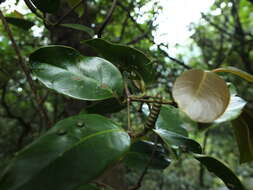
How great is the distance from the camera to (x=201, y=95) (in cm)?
32

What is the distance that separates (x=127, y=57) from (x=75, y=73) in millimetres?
94

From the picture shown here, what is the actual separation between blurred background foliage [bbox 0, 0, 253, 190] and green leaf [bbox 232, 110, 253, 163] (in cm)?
30

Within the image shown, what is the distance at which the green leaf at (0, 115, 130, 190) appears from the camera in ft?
0.89

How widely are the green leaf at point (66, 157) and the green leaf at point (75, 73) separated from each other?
6 centimetres

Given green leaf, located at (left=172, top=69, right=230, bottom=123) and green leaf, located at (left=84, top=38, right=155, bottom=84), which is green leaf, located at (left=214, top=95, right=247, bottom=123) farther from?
green leaf, located at (left=84, top=38, right=155, bottom=84)

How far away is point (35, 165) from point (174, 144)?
9.3 inches

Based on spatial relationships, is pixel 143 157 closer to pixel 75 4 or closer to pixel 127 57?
pixel 127 57

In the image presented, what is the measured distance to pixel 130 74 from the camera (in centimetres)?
48

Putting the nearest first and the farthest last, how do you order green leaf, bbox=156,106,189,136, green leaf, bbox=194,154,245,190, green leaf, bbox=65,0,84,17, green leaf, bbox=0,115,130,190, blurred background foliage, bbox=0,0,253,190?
1. green leaf, bbox=0,115,130,190
2. green leaf, bbox=194,154,245,190
3. green leaf, bbox=156,106,189,136
4. green leaf, bbox=65,0,84,17
5. blurred background foliage, bbox=0,0,253,190

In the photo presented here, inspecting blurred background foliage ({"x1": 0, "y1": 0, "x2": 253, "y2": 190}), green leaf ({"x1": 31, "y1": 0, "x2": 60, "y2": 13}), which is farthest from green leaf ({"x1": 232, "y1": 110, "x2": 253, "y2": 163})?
green leaf ({"x1": 31, "y1": 0, "x2": 60, "y2": 13})

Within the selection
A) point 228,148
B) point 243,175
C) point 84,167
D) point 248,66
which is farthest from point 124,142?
point 228,148

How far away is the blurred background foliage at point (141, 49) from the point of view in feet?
3.29

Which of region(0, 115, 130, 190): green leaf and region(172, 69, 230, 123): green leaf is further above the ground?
region(172, 69, 230, 123): green leaf

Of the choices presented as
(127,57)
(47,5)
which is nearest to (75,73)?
(127,57)
